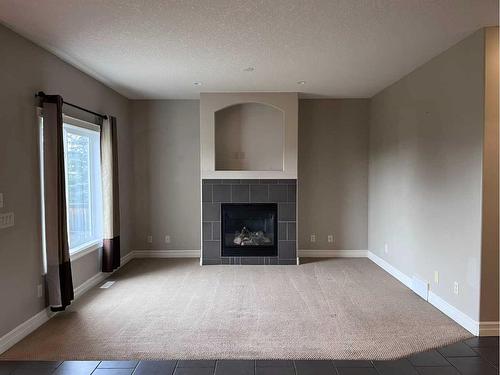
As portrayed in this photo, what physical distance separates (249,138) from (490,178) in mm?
3569

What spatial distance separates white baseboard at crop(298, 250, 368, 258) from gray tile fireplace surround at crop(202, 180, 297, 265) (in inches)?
21.5

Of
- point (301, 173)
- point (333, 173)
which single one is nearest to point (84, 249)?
point (301, 173)

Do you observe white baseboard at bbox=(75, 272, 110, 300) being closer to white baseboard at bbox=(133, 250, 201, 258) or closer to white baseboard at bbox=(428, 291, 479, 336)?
white baseboard at bbox=(133, 250, 201, 258)

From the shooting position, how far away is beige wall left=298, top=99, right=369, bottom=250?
19.8 ft

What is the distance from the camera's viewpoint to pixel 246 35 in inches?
125

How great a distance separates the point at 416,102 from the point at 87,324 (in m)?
4.12

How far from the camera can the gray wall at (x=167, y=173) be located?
6074 mm

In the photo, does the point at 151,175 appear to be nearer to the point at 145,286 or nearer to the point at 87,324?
the point at 145,286

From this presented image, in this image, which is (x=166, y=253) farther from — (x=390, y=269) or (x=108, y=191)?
(x=390, y=269)

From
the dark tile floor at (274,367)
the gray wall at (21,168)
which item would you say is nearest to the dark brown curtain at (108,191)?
the gray wall at (21,168)

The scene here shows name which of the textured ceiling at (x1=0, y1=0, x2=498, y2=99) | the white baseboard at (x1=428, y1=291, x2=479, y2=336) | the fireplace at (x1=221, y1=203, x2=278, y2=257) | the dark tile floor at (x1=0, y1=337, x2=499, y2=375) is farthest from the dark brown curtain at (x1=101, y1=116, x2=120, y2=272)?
the white baseboard at (x1=428, y1=291, x2=479, y2=336)

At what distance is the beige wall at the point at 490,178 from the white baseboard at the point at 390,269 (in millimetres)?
1429

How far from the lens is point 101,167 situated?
4820mm

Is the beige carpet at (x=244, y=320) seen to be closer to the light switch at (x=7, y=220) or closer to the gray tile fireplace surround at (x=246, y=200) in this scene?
the gray tile fireplace surround at (x=246, y=200)
